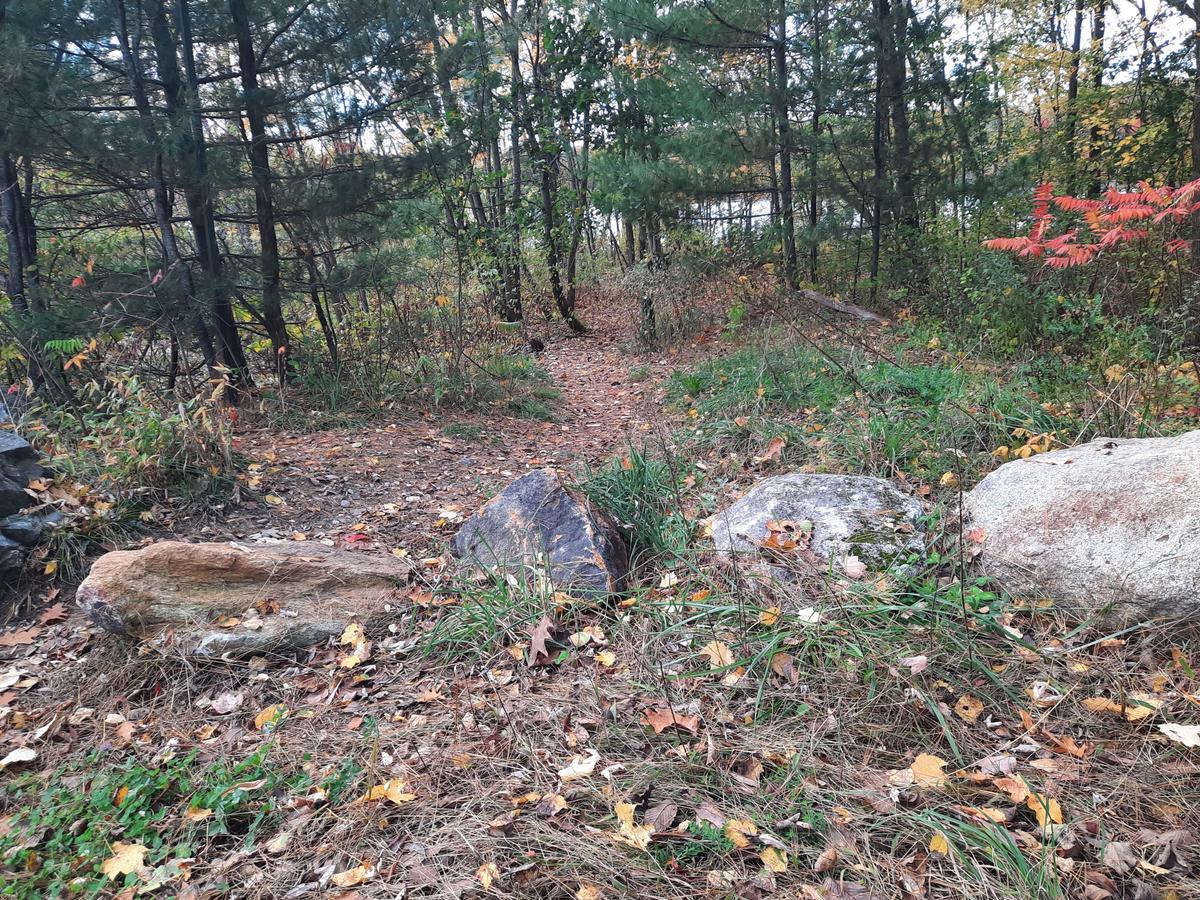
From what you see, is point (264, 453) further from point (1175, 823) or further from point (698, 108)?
point (698, 108)

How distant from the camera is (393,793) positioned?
2.17 metres

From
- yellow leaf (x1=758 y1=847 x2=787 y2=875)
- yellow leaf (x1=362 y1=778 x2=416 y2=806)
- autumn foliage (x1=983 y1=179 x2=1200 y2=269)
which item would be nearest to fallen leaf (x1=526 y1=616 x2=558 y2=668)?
yellow leaf (x1=362 y1=778 x2=416 y2=806)

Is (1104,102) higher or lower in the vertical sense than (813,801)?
higher

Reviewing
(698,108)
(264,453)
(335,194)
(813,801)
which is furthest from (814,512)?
(698,108)

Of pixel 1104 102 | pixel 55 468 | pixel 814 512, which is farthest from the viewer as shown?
pixel 1104 102

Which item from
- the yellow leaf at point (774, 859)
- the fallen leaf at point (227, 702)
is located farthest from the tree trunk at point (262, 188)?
the yellow leaf at point (774, 859)

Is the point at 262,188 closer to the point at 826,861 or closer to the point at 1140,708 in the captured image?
the point at 826,861

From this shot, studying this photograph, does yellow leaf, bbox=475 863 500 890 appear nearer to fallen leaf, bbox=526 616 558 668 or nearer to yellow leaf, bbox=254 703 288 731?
fallen leaf, bbox=526 616 558 668

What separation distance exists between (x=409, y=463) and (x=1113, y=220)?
5878mm

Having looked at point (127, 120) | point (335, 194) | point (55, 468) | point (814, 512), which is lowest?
point (814, 512)

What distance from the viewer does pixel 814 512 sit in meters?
3.22

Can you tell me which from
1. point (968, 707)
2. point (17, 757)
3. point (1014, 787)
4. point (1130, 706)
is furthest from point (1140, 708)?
point (17, 757)

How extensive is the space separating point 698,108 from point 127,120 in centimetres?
621

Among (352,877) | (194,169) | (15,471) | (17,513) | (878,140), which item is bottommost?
(352,877)
